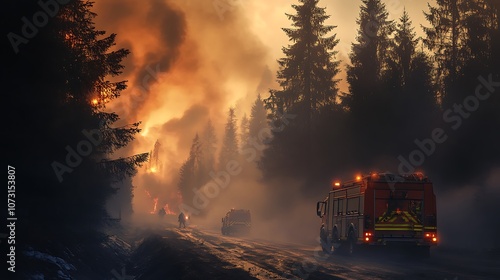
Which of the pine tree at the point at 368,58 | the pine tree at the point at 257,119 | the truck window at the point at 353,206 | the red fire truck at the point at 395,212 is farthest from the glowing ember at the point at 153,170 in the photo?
the red fire truck at the point at 395,212

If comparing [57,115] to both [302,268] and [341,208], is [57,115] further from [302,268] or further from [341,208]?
[341,208]

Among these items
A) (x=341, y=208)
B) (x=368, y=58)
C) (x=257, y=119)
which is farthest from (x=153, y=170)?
(x=341, y=208)

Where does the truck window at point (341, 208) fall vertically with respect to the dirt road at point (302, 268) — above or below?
above

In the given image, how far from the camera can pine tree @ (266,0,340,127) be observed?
52344 mm

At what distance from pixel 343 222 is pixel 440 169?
13266 mm

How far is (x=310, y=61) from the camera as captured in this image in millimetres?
52469

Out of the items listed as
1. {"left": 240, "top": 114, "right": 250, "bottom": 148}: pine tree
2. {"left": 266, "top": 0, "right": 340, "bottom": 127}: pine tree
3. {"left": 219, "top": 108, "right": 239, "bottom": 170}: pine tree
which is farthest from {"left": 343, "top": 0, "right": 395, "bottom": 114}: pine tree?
{"left": 219, "top": 108, "right": 239, "bottom": 170}: pine tree

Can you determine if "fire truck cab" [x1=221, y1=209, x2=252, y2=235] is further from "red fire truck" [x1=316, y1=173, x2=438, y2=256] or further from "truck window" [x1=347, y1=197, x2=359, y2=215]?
"red fire truck" [x1=316, y1=173, x2=438, y2=256]

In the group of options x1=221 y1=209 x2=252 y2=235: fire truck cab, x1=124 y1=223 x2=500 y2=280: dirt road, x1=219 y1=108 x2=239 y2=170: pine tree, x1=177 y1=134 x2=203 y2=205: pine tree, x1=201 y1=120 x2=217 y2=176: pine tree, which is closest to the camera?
x1=124 y1=223 x2=500 y2=280: dirt road

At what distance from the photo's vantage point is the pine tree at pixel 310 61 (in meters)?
52.3

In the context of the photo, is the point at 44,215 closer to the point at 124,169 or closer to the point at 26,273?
the point at 124,169

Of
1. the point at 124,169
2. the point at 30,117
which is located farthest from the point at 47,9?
the point at 124,169

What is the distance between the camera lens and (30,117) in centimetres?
1666

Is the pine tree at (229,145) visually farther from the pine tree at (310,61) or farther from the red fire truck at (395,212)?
the red fire truck at (395,212)
